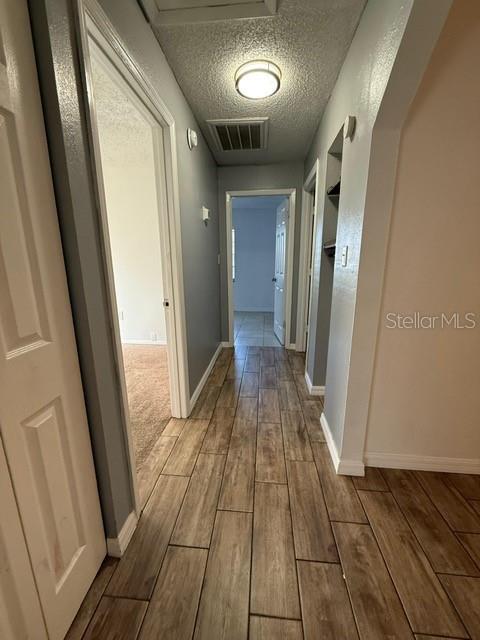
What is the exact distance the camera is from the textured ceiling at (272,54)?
1.38m

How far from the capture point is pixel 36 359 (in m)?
0.76

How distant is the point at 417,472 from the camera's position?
1.59m

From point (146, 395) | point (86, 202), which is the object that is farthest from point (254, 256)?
Result: point (86, 202)

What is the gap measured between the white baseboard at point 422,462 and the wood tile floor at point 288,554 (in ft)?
0.15

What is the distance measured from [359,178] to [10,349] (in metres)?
1.61

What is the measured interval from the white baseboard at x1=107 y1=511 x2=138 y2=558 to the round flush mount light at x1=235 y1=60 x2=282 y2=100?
8.21 ft

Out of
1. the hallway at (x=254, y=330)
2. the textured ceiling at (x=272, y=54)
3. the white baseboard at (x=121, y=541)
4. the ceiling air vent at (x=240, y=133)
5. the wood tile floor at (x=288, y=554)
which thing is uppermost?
the textured ceiling at (x=272, y=54)

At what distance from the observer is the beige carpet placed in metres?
1.93

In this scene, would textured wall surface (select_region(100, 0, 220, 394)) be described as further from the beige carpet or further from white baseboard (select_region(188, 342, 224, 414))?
the beige carpet

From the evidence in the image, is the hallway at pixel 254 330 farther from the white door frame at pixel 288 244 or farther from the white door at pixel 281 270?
the white door frame at pixel 288 244

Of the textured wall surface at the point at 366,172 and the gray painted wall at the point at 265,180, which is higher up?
the gray painted wall at the point at 265,180

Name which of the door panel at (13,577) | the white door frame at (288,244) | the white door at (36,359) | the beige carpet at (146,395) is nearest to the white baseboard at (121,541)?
the white door at (36,359)

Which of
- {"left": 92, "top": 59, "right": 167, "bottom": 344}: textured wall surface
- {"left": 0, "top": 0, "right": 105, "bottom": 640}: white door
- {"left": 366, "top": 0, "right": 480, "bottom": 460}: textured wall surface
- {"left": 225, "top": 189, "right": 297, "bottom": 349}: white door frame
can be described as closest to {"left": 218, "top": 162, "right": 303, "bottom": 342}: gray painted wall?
{"left": 225, "top": 189, "right": 297, "bottom": 349}: white door frame

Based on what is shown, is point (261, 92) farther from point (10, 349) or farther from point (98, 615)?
point (98, 615)
